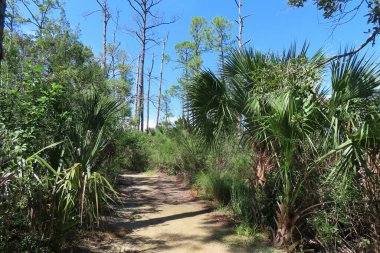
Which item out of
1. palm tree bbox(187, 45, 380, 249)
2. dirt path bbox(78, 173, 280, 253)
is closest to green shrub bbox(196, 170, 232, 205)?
dirt path bbox(78, 173, 280, 253)

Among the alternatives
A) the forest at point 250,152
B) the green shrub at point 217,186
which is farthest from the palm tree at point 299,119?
the green shrub at point 217,186

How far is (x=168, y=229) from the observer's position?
6.18 meters

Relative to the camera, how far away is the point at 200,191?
9492 mm

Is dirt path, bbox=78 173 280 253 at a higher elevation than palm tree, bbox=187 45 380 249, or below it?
below

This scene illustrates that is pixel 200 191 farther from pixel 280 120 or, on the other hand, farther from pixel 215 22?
pixel 215 22

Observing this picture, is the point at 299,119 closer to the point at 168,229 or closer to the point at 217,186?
the point at 168,229

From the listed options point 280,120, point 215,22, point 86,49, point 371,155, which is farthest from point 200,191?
point 215,22

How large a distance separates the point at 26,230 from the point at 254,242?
360cm

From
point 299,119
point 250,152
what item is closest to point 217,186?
point 250,152

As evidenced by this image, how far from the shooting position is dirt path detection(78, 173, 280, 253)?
16.9ft

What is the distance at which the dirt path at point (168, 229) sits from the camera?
202 inches

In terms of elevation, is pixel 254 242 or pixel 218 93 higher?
pixel 218 93

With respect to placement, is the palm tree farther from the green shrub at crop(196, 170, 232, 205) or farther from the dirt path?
the green shrub at crop(196, 170, 232, 205)

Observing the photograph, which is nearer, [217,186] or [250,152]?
[250,152]
